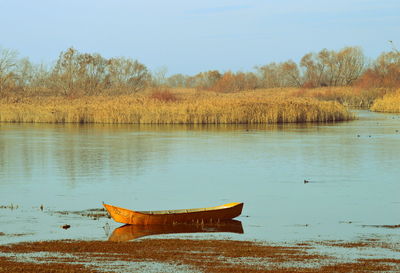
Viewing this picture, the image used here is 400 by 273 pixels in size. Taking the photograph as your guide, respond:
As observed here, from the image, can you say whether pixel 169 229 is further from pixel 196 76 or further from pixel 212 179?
pixel 196 76

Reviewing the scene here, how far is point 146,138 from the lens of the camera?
90.7 feet

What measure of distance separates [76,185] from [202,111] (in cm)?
2058

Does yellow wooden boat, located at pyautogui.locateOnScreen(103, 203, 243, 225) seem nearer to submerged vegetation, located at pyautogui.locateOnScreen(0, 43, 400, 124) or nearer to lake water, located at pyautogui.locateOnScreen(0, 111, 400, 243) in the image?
lake water, located at pyautogui.locateOnScreen(0, 111, 400, 243)

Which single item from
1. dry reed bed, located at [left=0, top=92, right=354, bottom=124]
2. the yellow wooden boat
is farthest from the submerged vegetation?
the yellow wooden boat

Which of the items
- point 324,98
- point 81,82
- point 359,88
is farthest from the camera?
point 359,88

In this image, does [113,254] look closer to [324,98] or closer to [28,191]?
[28,191]

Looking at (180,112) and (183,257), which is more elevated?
(180,112)

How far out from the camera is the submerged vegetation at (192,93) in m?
36.0

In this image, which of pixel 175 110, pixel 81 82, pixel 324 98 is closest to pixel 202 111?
pixel 175 110

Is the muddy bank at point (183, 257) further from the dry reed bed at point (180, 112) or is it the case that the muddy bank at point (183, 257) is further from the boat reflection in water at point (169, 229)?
the dry reed bed at point (180, 112)

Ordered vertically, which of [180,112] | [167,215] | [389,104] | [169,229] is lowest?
[169,229]

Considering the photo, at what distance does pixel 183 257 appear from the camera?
8.58 m

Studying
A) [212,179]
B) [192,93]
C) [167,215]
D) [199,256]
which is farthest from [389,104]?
[199,256]

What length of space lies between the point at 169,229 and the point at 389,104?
39926mm
